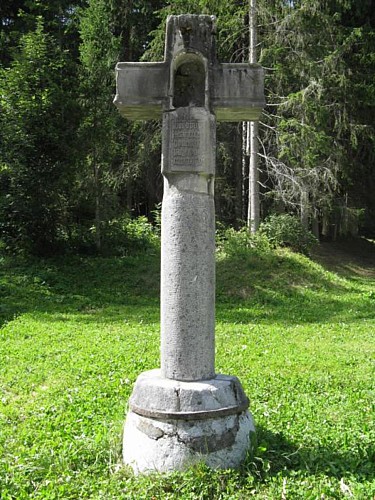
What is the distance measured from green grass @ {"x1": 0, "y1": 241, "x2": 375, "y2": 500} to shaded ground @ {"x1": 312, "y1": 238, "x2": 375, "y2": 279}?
433cm

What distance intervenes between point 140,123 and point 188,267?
55.1 ft

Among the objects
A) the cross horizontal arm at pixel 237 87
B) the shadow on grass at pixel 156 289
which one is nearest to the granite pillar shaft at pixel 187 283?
the cross horizontal arm at pixel 237 87

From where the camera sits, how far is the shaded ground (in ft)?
62.7

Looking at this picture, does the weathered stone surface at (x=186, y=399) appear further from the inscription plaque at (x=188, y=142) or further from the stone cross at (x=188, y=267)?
the inscription plaque at (x=188, y=142)

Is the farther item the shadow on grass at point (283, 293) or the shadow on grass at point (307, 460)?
the shadow on grass at point (283, 293)

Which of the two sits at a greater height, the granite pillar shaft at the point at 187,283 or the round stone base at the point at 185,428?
the granite pillar shaft at the point at 187,283

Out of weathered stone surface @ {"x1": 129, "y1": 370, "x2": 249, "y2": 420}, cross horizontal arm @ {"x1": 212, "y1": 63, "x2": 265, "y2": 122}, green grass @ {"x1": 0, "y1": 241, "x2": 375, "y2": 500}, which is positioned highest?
cross horizontal arm @ {"x1": 212, "y1": 63, "x2": 265, "y2": 122}

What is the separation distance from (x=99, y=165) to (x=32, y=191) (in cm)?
315

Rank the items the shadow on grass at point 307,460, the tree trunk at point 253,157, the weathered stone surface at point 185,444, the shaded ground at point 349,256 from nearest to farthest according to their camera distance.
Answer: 1. the weathered stone surface at point 185,444
2. the shadow on grass at point 307,460
3. the tree trunk at point 253,157
4. the shaded ground at point 349,256

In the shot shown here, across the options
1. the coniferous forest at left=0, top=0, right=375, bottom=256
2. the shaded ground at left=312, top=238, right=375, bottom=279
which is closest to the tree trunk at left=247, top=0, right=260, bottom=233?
the coniferous forest at left=0, top=0, right=375, bottom=256

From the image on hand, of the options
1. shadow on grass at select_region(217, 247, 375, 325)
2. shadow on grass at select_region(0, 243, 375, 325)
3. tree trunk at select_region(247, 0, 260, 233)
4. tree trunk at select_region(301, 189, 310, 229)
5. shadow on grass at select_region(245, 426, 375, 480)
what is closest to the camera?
shadow on grass at select_region(245, 426, 375, 480)

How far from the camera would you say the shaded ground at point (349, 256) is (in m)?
19.1

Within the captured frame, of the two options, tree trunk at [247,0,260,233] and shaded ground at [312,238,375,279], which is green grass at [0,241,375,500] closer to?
tree trunk at [247,0,260,233]

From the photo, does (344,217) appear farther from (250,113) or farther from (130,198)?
(250,113)
